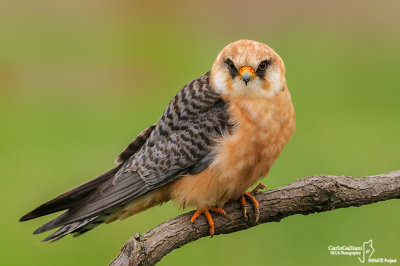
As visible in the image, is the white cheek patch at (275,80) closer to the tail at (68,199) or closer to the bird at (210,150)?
the bird at (210,150)

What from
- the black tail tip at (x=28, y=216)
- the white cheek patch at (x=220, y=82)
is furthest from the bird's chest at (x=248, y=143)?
the black tail tip at (x=28, y=216)

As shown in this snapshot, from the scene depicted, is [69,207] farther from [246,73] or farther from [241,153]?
[246,73]

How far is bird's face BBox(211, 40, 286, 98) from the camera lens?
3889mm

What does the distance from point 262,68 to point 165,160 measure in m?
0.83

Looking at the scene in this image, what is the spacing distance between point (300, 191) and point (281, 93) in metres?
0.63

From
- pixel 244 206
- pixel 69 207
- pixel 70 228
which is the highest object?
pixel 244 206

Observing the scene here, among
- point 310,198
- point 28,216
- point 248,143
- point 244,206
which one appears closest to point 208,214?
point 244,206

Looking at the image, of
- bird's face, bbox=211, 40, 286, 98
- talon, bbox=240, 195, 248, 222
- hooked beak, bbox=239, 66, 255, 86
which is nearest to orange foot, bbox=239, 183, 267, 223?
talon, bbox=240, 195, 248, 222

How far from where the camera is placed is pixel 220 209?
13.3 ft

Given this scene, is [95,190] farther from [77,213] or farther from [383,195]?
[383,195]

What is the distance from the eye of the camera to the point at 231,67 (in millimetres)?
3959

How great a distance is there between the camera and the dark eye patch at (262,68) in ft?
12.9

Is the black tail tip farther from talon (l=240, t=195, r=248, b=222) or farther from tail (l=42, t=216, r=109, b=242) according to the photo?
talon (l=240, t=195, r=248, b=222)

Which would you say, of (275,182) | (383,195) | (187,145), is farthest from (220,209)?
(275,182)
